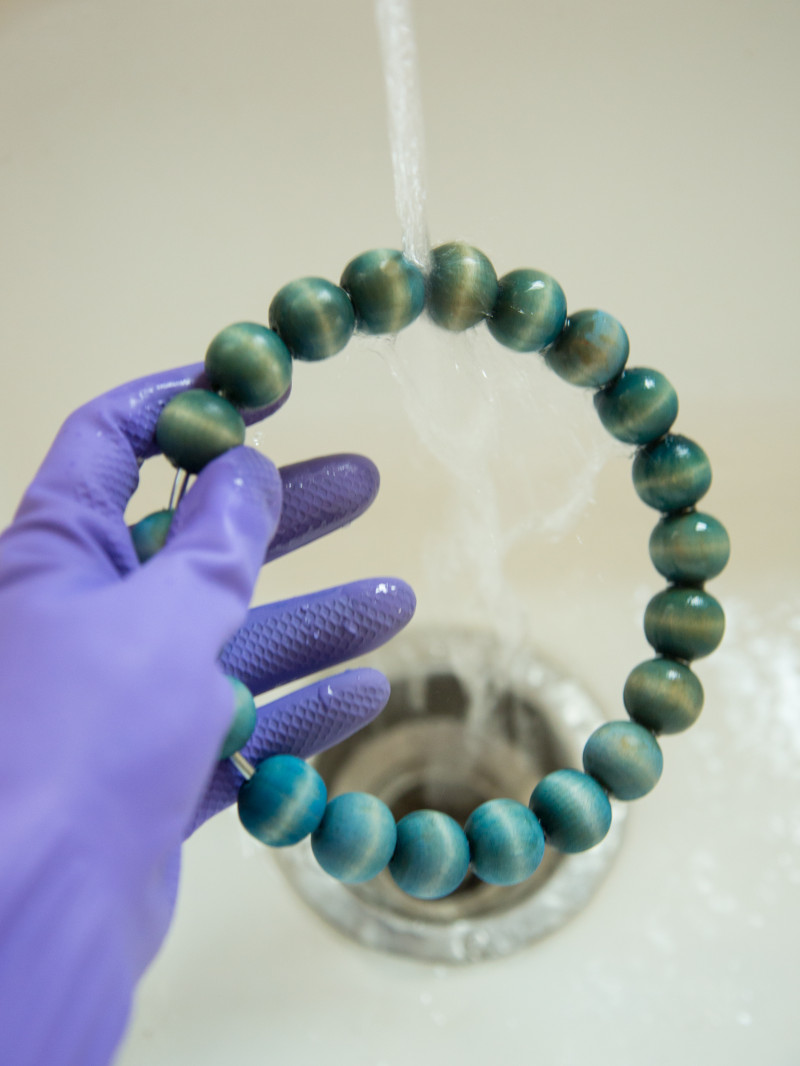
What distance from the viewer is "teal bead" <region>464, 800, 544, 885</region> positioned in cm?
45

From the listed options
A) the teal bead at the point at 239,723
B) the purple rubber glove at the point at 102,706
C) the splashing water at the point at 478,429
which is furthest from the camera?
the splashing water at the point at 478,429

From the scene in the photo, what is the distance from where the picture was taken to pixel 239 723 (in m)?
0.42

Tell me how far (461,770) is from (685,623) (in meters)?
0.26

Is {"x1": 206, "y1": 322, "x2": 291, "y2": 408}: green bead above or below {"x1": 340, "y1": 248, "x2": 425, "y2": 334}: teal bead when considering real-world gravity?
below

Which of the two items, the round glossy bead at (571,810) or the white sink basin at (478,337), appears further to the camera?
the white sink basin at (478,337)

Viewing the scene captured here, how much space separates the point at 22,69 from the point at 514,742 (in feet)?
2.01

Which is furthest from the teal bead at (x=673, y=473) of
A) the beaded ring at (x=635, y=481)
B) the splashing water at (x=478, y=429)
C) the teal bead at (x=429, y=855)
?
the teal bead at (x=429, y=855)

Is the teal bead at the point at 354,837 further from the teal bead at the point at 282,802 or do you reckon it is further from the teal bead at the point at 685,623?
the teal bead at the point at 685,623

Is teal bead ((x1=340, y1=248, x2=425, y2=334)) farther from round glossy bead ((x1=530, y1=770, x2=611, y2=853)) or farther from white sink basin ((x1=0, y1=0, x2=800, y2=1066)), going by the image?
round glossy bead ((x1=530, y1=770, x2=611, y2=853))

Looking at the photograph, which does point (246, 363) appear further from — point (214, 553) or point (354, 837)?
point (354, 837)

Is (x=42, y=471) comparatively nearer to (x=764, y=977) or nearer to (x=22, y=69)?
(x=22, y=69)

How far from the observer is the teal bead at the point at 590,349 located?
49 cm

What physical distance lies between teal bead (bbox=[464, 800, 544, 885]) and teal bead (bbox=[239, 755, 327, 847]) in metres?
0.08

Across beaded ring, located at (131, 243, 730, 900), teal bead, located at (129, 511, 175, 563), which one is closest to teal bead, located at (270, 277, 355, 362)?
beaded ring, located at (131, 243, 730, 900)
